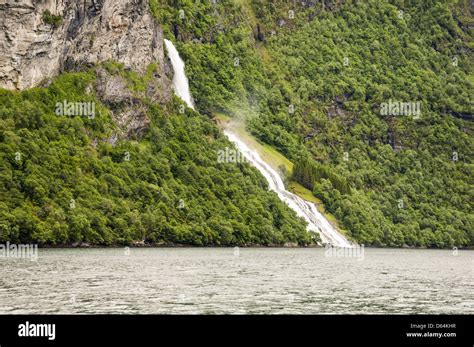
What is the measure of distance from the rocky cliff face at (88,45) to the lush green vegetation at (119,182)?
9.58 feet

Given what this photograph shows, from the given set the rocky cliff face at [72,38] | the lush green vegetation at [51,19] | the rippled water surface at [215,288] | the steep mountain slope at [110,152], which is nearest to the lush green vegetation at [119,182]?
the steep mountain slope at [110,152]

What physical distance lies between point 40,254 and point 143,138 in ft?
257

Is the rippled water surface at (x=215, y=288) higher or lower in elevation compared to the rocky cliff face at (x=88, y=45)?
lower

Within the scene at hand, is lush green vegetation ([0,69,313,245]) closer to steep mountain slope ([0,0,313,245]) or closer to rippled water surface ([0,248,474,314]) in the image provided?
steep mountain slope ([0,0,313,245])

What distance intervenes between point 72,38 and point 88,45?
4.80m

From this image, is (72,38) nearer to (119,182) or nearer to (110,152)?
(110,152)

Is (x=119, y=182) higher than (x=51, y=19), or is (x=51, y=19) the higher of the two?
(x=51, y=19)

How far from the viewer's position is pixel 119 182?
14762 cm

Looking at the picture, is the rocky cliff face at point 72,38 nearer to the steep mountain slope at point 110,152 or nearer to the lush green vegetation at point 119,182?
the steep mountain slope at point 110,152

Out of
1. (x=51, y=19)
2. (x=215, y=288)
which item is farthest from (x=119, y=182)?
(x=215, y=288)

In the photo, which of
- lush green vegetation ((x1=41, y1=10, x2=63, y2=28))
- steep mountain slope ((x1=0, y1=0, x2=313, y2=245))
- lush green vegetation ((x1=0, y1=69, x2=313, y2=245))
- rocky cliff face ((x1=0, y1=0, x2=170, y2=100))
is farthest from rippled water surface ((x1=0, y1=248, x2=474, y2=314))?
lush green vegetation ((x1=41, y1=10, x2=63, y2=28))

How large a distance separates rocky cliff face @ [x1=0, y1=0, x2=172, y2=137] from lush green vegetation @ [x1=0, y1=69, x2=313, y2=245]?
115 inches

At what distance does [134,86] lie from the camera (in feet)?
589

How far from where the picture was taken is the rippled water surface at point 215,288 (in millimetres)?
49156
